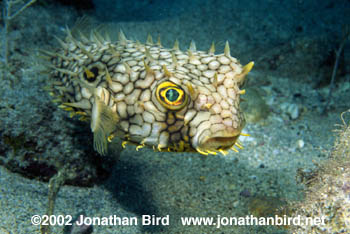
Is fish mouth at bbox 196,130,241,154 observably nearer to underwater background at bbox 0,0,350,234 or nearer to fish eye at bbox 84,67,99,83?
underwater background at bbox 0,0,350,234

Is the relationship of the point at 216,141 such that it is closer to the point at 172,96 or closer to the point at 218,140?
the point at 218,140

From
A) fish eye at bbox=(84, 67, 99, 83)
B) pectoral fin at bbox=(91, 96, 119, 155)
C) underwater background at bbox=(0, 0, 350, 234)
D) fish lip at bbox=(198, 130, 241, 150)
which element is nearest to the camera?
fish lip at bbox=(198, 130, 241, 150)

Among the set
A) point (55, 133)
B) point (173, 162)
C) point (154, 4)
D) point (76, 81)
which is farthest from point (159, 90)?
point (154, 4)

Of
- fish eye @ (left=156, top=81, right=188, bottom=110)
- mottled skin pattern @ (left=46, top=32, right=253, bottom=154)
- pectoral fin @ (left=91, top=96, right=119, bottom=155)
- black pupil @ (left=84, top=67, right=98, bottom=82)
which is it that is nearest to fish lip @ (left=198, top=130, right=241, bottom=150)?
mottled skin pattern @ (left=46, top=32, right=253, bottom=154)

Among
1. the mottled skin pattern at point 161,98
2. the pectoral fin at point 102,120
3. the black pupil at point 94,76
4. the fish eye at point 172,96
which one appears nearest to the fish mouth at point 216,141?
the mottled skin pattern at point 161,98

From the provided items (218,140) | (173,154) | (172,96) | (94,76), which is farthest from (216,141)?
A: (173,154)

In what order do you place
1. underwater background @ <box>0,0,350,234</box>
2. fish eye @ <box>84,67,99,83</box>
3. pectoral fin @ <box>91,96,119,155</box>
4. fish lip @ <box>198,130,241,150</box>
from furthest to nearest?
underwater background @ <box>0,0,350,234</box>, fish eye @ <box>84,67,99,83</box>, pectoral fin @ <box>91,96,119,155</box>, fish lip @ <box>198,130,241,150</box>
